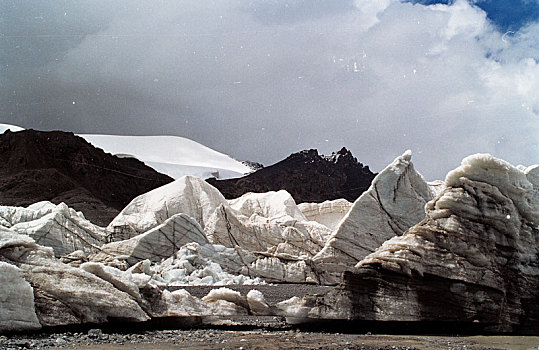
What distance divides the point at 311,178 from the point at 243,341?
49187 mm

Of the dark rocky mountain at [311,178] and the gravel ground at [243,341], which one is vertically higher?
the dark rocky mountain at [311,178]

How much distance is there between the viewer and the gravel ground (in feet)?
18.9

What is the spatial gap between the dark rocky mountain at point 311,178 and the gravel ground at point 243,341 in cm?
4119

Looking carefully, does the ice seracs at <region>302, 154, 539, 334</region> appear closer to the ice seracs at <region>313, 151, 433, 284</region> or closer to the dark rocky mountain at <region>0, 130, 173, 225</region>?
the ice seracs at <region>313, 151, 433, 284</region>

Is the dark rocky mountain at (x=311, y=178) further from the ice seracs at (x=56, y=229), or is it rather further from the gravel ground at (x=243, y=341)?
the gravel ground at (x=243, y=341)

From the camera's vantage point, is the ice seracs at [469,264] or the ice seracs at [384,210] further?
the ice seracs at [384,210]

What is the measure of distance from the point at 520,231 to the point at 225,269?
432 inches

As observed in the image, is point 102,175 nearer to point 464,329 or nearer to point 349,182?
point 349,182

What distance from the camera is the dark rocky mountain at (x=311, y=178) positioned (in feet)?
167

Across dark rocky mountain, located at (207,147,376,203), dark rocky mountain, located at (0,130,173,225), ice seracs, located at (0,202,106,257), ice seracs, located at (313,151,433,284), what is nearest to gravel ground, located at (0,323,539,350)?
ice seracs, located at (313,151,433,284)

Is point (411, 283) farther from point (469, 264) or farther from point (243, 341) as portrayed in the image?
point (243, 341)

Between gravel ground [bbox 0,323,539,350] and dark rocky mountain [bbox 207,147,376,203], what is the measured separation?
4119cm

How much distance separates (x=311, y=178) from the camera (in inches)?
2168

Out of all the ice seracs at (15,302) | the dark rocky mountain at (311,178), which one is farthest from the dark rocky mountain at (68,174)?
the ice seracs at (15,302)
